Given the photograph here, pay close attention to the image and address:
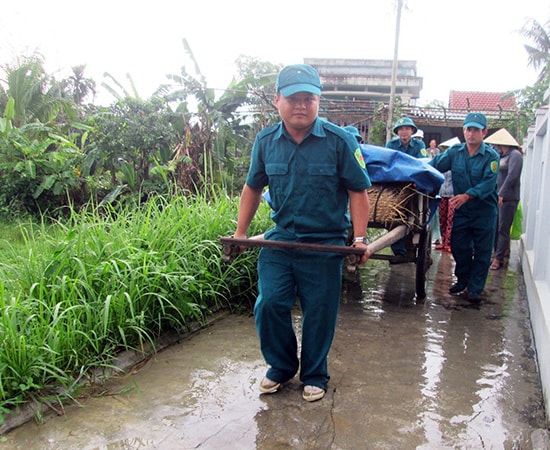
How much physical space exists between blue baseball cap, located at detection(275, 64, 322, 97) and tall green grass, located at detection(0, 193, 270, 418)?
1.72 meters

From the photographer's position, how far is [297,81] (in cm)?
272

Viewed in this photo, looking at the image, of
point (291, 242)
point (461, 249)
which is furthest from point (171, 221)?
point (461, 249)

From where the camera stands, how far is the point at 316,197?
2859 mm

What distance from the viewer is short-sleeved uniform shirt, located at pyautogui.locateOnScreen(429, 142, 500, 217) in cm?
505

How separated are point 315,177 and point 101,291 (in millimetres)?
1754

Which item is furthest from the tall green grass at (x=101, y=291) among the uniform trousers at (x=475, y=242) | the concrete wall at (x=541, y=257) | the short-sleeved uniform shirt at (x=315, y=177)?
the concrete wall at (x=541, y=257)

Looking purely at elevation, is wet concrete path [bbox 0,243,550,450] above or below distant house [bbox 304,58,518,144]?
below

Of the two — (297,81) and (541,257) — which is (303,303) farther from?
(541,257)

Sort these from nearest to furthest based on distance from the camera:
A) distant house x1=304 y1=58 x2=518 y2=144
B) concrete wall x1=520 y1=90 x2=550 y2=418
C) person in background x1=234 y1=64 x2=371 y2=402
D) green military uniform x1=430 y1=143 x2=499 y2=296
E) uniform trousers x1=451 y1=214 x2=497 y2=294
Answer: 1. person in background x1=234 y1=64 x2=371 y2=402
2. concrete wall x1=520 y1=90 x2=550 y2=418
3. green military uniform x1=430 y1=143 x2=499 y2=296
4. uniform trousers x1=451 y1=214 x2=497 y2=294
5. distant house x1=304 y1=58 x2=518 y2=144

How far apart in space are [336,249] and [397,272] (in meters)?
Result: 4.15

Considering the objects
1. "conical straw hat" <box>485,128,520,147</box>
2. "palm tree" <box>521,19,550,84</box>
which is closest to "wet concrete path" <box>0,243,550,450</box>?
"conical straw hat" <box>485,128,520,147</box>

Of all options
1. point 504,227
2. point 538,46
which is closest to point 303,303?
point 504,227

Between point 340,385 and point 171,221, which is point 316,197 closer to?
point 340,385

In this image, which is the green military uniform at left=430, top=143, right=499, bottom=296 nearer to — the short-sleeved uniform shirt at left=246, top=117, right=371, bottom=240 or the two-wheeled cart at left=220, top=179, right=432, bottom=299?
the two-wheeled cart at left=220, top=179, right=432, bottom=299
